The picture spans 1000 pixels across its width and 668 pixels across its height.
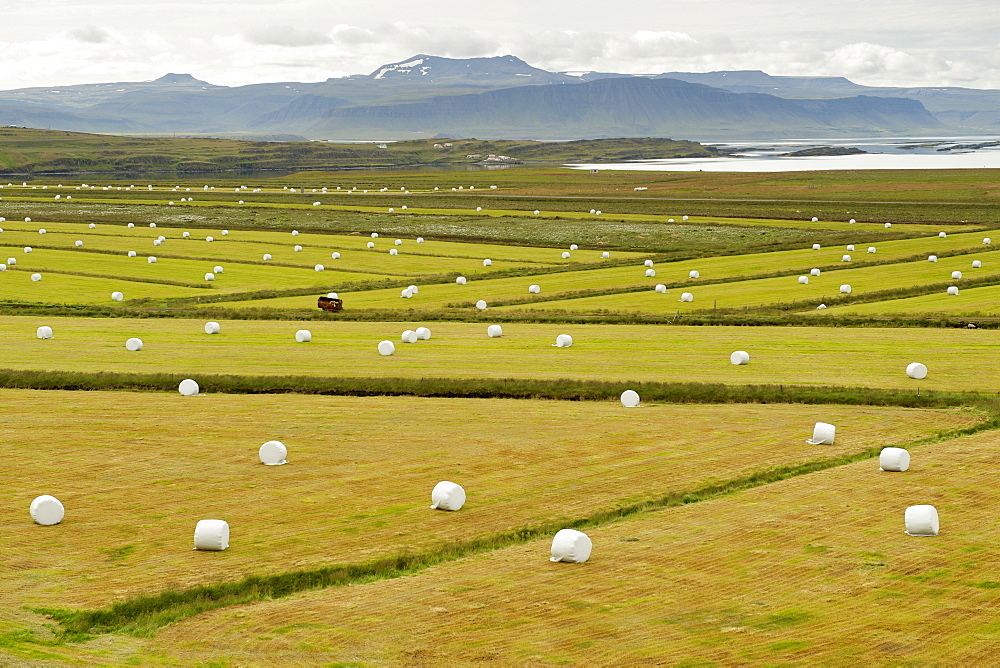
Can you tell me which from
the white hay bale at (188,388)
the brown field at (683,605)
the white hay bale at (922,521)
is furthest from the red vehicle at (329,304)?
the white hay bale at (922,521)

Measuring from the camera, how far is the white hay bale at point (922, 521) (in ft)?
74.7

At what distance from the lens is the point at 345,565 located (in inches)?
863

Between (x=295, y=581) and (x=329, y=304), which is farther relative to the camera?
(x=329, y=304)

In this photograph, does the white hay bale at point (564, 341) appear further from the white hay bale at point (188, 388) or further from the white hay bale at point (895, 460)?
the white hay bale at point (895, 460)

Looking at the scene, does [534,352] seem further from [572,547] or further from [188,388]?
[572,547]

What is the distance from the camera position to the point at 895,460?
2795 centimetres

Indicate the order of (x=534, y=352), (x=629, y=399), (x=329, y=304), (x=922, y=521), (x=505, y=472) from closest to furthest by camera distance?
(x=922, y=521) → (x=505, y=472) → (x=629, y=399) → (x=534, y=352) → (x=329, y=304)

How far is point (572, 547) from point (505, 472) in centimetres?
749

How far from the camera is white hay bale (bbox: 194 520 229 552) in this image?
22.5m

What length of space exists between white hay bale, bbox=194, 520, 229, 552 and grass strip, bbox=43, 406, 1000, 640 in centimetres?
177

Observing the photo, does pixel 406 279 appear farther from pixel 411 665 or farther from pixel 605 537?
pixel 411 665

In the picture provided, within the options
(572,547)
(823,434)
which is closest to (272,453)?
(572,547)

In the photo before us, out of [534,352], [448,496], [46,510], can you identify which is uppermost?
[46,510]

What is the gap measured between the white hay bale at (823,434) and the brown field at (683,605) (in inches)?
254
